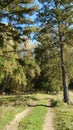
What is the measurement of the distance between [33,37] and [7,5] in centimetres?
524

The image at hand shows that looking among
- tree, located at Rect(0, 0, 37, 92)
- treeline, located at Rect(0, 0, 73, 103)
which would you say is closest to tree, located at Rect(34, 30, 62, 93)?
treeline, located at Rect(0, 0, 73, 103)

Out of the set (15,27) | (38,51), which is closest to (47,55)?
(38,51)

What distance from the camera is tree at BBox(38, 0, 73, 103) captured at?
30.9m

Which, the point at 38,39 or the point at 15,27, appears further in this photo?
the point at 38,39

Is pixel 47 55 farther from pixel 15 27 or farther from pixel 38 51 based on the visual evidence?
pixel 15 27

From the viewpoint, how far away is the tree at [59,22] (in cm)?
3092

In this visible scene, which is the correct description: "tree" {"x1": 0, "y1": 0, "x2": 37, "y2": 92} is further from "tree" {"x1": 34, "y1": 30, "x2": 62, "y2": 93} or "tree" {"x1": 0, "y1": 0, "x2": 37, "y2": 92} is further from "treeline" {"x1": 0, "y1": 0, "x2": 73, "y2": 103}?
"tree" {"x1": 34, "y1": 30, "x2": 62, "y2": 93}

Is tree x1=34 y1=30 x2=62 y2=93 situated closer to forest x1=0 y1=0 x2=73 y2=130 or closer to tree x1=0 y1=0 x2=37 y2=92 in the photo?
forest x1=0 y1=0 x2=73 y2=130

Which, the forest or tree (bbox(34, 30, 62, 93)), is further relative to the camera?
tree (bbox(34, 30, 62, 93))

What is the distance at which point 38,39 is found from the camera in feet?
104

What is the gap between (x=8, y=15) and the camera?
26938mm

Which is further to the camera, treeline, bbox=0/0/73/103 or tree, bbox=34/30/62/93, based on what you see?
tree, bbox=34/30/62/93

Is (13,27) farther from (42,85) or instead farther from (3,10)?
(42,85)

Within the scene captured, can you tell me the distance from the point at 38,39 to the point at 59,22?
2477 mm
